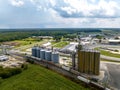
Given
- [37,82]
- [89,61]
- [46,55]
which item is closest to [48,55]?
[46,55]

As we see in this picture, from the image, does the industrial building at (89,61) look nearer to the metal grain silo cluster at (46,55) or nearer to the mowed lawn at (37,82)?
the mowed lawn at (37,82)

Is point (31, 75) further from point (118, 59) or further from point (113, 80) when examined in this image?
point (118, 59)

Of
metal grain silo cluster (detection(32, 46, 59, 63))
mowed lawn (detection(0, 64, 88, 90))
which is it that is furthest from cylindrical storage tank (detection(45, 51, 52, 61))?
mowed lawn (detection(0, 64, 88, 90))

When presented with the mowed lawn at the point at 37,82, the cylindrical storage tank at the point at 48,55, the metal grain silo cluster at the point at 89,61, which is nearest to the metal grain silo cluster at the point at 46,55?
the cylindrical storage tank at the point at 48,55

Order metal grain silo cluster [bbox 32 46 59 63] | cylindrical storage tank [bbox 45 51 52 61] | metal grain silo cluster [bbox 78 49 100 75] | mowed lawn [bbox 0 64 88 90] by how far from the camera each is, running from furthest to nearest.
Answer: cylindrical storage tank [bbox 45 51 52 61] → metal grain silo cluster [bbox 32 46 59 63] → metal grain silo cluster [bbox 78 49 100 75] → mowed lawn [bbox 0 64 88 90]

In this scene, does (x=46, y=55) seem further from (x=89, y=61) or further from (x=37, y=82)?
(x=37, y=82)

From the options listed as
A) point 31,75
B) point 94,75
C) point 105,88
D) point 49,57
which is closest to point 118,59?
point 94,75

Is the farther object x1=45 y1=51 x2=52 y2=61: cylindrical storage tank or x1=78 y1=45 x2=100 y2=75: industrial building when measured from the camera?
x1=45 y1=51 x2=52 y2=61: cylindrical storage tank

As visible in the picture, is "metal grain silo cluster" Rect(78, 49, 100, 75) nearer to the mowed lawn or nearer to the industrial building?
the industrial building
